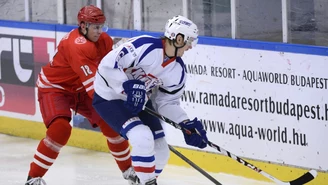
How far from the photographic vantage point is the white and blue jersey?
4.60m

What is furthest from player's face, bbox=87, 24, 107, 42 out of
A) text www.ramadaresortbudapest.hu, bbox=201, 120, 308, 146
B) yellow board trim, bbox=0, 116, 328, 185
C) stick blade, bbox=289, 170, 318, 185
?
stick blade, bbox=289, 170, 318, 185

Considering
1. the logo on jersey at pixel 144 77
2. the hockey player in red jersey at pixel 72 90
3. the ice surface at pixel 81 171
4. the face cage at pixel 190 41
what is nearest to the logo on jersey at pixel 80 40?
the hockey player in red jersey at pixel 72 90

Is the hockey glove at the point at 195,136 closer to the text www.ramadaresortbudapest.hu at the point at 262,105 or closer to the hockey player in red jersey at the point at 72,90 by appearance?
the hockey player in red jersey at the point at 72,90

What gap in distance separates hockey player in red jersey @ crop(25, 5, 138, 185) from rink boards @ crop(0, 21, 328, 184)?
716 mm

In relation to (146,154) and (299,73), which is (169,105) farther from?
(299,73)

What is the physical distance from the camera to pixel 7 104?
289 inches

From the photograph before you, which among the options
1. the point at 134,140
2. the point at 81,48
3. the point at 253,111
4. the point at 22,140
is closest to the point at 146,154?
the point at 134,140

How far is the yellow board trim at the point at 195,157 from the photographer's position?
5422 millimetres

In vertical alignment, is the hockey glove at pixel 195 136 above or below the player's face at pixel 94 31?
below

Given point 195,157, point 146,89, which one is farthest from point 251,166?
point 195,157

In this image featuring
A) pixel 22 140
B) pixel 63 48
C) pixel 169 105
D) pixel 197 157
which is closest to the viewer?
pixel 169 105

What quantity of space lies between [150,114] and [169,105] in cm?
→ 11

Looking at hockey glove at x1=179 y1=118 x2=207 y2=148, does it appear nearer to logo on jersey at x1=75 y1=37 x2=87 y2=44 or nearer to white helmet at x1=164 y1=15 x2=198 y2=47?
white helmet at x1=164 y1=15 x2=198 y2=47

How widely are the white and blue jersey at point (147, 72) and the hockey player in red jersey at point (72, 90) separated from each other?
12.5 inches
